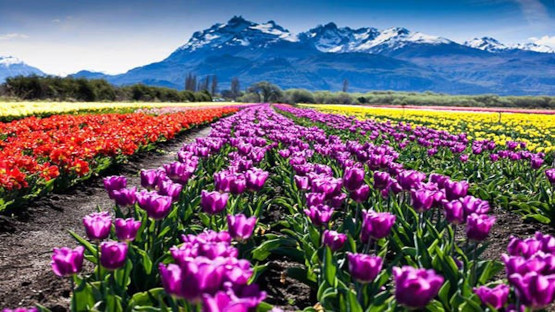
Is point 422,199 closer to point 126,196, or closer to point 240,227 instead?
point 240,227

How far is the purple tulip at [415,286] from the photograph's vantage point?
1.65 metres

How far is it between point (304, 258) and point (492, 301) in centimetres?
180

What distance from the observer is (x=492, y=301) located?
188 cm

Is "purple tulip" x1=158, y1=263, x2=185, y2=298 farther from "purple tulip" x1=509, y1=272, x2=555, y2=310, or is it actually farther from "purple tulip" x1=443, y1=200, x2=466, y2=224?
"purple tulip" x1=443, y1=200, x2=466, y2=224

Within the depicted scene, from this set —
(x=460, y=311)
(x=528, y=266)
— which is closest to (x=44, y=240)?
(x=460, y=311)

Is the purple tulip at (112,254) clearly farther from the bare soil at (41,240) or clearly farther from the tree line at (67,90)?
the tree line at (67,90)

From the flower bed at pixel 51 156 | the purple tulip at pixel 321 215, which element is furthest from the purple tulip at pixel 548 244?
the flower bed at pixel 51 156

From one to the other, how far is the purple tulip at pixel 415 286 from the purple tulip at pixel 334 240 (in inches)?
33.9

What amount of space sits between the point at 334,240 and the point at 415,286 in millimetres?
954

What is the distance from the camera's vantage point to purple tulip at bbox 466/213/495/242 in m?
2.48

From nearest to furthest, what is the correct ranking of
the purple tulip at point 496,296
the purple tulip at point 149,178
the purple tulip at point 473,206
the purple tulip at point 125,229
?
the purple tulip at point 496,296, the purple tulip at point 125,229, the purple tulip at point 473,206, the purple tulip at point 149,178

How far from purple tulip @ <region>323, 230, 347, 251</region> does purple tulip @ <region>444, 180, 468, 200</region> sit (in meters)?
1.06

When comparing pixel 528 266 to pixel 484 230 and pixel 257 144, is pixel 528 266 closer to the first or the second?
pixel 484 230

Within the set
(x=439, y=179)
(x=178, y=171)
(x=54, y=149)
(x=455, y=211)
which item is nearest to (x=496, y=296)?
(x=455, y=211)
